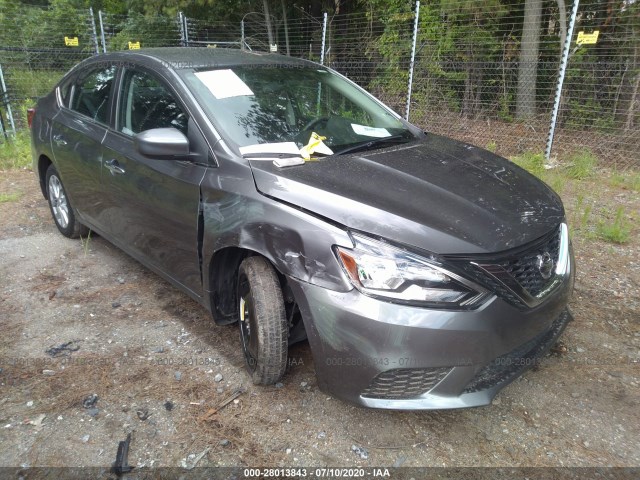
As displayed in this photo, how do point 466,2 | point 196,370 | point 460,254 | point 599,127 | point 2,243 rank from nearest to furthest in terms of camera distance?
point 460,254
point 196,370
point 2,243
point 599,127
point 466,2

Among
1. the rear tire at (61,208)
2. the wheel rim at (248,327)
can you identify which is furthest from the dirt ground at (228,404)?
the rear tire at (61,208)

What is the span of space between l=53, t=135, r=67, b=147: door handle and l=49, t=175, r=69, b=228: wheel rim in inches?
16.1

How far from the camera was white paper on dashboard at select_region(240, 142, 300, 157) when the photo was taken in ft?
8.25

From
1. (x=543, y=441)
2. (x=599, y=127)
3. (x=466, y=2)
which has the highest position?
(x=466, y=2)

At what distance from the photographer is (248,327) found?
2.52 m

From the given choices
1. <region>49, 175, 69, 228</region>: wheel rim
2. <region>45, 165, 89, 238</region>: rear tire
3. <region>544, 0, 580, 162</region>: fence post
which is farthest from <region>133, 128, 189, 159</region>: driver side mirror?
<region>544, 0, 580, 162</region>: fence post

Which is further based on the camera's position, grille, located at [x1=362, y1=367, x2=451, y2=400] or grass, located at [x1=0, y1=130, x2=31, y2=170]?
grass, located at [x1=0, y1=130, x2=31, y2=170]

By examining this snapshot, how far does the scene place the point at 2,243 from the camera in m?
4.42

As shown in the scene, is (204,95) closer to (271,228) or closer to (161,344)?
(271,228)

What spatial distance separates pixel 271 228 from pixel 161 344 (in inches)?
48.7

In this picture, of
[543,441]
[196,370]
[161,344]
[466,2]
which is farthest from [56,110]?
[466,2]

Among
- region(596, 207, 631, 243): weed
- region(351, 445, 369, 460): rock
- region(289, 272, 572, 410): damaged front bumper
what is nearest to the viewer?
region(289, 272, 572, 410): damaged front bumper

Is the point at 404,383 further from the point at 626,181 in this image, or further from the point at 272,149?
the point at 626,181

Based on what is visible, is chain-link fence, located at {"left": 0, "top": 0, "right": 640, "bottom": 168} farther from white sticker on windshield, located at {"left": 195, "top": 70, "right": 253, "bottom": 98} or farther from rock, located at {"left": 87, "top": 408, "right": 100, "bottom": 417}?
rock, located at {"left": 87, "top": 408, "right": 100, "bottom": 417}
